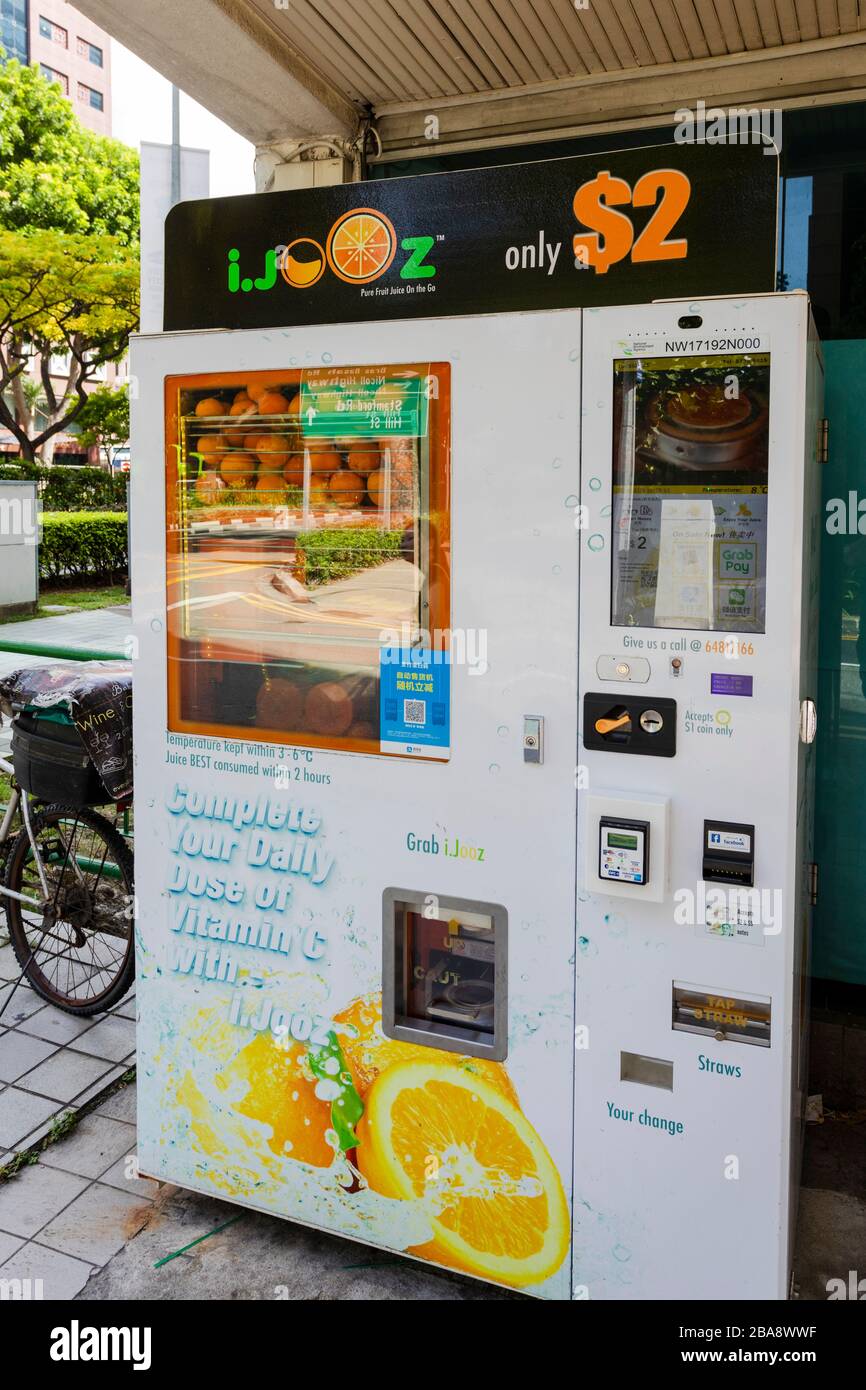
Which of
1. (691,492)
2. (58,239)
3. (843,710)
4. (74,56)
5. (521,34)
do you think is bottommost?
(843,710)

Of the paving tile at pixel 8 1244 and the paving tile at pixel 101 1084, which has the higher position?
the paving tile at pixel 101 1084

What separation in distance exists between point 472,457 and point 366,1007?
4.39 feet

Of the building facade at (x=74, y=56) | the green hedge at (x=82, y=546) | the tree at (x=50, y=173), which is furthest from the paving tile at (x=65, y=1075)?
the building facade at (x=74, y=56)

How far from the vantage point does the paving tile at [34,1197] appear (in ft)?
9.66

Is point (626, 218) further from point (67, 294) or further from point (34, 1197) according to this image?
point (67, 294)

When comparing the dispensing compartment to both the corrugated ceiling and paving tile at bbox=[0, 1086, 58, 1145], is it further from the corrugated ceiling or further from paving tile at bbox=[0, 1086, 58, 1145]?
the corrugated ceiling

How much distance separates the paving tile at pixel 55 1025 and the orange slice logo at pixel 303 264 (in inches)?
111

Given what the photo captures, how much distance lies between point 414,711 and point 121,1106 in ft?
6.40

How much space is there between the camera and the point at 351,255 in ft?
8.15

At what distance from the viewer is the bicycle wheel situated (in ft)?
12.8

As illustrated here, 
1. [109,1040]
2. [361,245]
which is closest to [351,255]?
[361,245]

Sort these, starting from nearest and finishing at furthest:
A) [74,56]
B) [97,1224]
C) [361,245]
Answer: [361,245] → [97,1224] → [74,56]

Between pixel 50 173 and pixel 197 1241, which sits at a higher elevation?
pixel 50 173

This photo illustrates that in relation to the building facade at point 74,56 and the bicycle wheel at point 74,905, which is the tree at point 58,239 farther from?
the building facade at point 74,56
